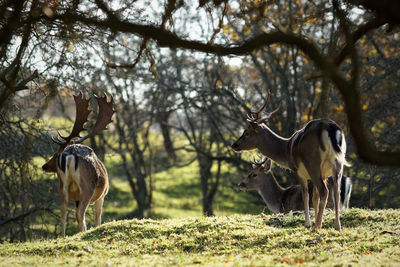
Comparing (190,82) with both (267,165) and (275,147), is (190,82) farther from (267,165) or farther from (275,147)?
(275,147)

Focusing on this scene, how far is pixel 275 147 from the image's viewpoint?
Result: 10742mm

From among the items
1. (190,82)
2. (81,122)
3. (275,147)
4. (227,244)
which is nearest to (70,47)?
(81,122)

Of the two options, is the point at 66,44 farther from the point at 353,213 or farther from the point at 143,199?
the point at 143,199

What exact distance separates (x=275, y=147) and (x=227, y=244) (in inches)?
129

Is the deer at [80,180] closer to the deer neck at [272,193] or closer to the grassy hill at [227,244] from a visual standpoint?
the grassy hill at [227,244]

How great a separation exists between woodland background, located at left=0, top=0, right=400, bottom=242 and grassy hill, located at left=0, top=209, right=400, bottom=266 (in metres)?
1.86

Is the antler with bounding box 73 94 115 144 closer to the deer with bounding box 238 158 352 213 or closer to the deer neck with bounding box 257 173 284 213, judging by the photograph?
the deer with bounding box 238 158 352 213

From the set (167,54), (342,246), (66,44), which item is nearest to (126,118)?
(167,54)

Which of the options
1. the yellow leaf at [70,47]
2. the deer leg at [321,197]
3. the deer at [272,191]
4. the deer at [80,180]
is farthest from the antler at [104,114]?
the deer leg at [321,197]

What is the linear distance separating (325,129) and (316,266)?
3.00 m

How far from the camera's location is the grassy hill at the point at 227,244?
6.79m

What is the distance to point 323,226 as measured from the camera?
9172mm

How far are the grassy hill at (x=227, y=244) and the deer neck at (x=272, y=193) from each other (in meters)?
3.61

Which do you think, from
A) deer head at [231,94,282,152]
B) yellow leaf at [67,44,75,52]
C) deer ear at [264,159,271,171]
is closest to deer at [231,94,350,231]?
deer head at [231,94,282,152]
